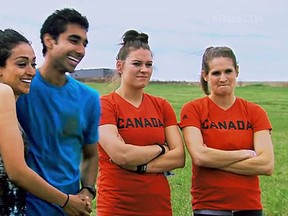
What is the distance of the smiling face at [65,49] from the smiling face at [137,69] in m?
0.88

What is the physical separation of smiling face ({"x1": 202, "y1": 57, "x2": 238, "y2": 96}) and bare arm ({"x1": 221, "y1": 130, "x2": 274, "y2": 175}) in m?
0.43

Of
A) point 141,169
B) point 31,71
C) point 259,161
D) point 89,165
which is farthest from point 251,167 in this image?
point 31,71

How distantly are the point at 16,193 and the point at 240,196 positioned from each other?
6.11 ft

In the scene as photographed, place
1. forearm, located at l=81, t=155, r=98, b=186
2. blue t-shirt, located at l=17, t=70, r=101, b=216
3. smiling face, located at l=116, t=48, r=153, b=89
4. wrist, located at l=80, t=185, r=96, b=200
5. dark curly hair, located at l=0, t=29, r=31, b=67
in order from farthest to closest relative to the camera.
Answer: smiling face, located at l=116, t=48, r=153, b=89, forearm, located at l=81, t=155, r=98, b=186, wrist, located at l=80, t=185, r=96, b=200, blue t-shirt, located at l=17, t=70, r=101, b=216, dark curly hair, located at l=0, t=29, r=31, b=67

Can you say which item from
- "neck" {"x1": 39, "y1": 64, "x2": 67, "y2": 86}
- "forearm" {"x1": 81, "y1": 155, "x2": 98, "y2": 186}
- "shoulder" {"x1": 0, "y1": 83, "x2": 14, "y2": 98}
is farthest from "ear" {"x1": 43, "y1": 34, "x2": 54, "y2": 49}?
"forearm" {"x1": 81, "y1": 155, "x2": 98, "y2": 186}

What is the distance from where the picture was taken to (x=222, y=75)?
16.5 ft

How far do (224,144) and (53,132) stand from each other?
4.97 feet

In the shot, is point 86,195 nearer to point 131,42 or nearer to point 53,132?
point 53,132

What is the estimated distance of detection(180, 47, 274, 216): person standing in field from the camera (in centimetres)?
488

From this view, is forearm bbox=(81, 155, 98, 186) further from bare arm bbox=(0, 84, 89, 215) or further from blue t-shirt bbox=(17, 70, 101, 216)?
bare arm bbox=(0, 84, 89, 215)

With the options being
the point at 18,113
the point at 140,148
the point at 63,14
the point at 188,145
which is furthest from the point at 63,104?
the point at 188,145

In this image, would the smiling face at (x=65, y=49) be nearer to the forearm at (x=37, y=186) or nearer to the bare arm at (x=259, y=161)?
the forearm at (x=37, y=186)

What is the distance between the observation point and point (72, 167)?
13.6ft

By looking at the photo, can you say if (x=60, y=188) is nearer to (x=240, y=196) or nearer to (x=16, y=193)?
(x=16, y=193)
